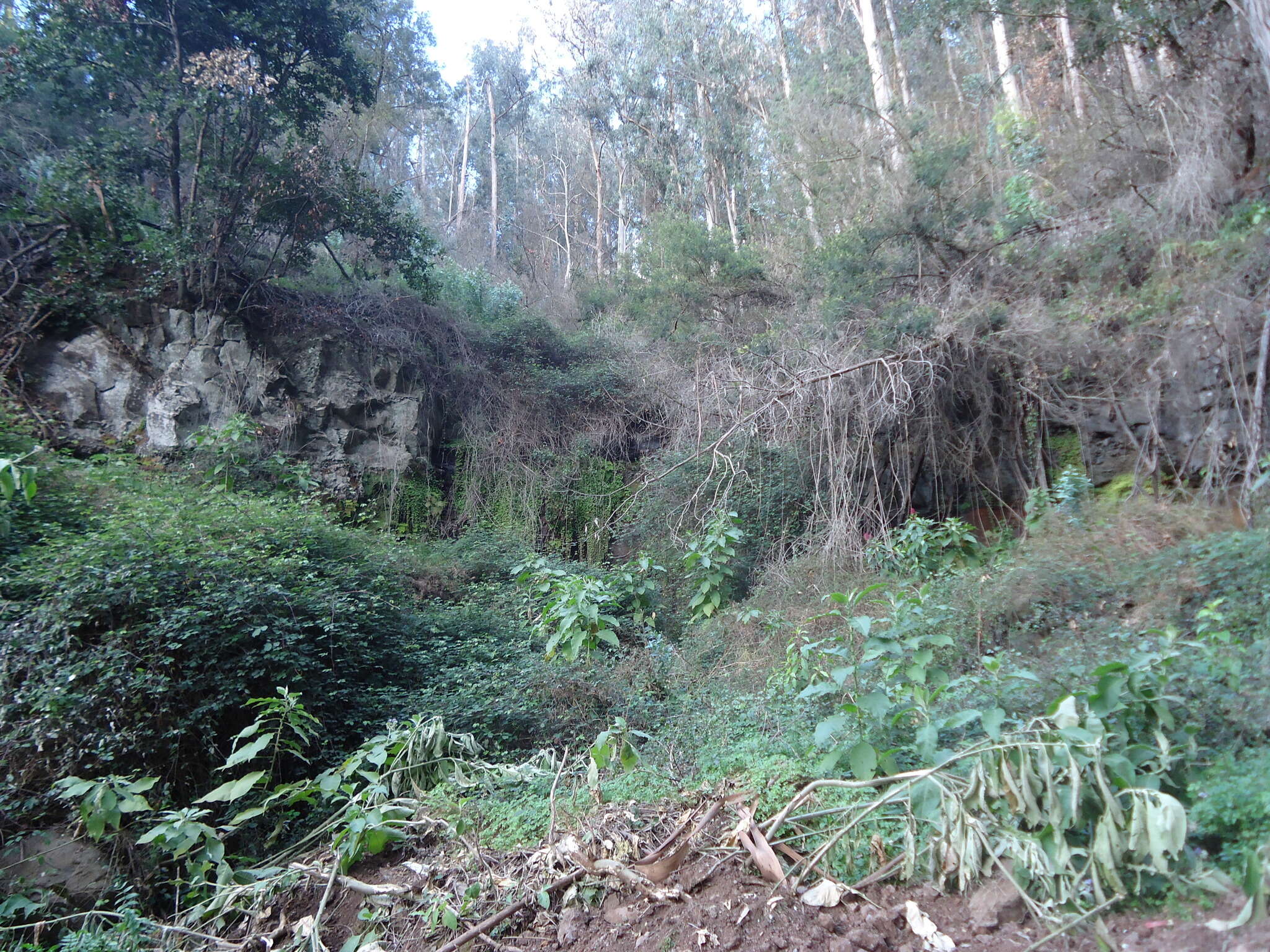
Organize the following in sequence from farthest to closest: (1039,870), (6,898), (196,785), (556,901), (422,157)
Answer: (422,157) → (196,785) → (6,898) → (556,901) → (1039,870)

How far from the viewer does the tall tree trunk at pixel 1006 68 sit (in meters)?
11.2

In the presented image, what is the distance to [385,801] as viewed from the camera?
4.32 m

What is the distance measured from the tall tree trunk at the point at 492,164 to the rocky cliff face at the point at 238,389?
1437cm

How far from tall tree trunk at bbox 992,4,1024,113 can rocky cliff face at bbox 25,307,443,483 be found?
34.3 ft

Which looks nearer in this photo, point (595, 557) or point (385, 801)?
point (385, 801)

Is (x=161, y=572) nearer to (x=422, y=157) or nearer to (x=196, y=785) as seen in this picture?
(x=196, y=785)

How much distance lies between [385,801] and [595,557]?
24.2ft

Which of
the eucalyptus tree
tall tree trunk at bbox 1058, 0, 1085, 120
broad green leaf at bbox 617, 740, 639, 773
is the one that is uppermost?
the eucalyptus tree

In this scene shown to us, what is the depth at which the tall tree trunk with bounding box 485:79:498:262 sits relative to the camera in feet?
84.1

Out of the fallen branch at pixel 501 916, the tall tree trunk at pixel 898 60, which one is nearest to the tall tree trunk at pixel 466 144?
the tall tree trunk at pixel 898 60

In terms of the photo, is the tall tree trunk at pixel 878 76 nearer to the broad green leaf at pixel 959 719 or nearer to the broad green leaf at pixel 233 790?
the broad green leaf at pixel 959 719

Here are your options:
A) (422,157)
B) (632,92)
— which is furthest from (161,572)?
(422,157)

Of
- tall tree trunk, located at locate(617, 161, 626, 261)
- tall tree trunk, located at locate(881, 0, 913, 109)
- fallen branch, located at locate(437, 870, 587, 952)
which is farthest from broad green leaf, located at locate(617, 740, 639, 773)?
tall tree trunk, located at locate(617, 161, 626, 261)

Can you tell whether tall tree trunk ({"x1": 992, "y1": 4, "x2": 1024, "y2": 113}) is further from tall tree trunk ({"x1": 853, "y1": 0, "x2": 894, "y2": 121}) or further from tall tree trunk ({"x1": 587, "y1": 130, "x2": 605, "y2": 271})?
tall tree trunk ({"x1": 587, "y1": 130, "x2": 605, "y2": 271})
